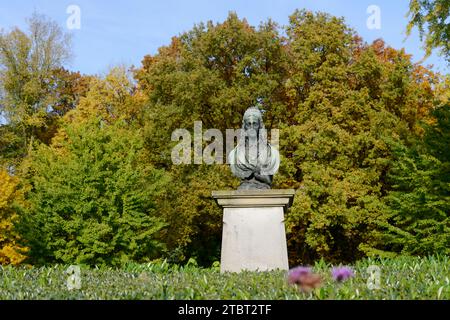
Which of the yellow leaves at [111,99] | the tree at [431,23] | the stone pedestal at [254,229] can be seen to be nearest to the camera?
the stone pedestal at [254,229]

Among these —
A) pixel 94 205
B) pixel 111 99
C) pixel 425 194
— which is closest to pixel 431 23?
pixel 425 194

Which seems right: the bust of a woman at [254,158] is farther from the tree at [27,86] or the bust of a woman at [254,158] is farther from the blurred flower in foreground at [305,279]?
the tree at [27,86]

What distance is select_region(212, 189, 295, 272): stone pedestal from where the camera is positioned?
973 centimetres

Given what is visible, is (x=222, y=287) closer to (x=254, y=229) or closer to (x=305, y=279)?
(x=305, y=279)

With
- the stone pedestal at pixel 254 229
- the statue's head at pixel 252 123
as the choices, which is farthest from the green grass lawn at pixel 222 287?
the statue's head at pixel 252 123

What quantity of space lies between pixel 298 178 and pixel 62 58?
1476 centimetres

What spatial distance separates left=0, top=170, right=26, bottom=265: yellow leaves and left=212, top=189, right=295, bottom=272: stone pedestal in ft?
53.7

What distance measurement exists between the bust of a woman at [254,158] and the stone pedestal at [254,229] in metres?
0.50

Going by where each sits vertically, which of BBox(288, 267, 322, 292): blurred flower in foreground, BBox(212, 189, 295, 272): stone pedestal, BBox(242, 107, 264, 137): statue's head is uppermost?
BBox(242, 107, 264, 137): statue's head

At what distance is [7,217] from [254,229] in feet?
61.5

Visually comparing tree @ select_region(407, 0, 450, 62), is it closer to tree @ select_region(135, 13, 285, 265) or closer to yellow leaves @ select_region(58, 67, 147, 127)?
tree @ select_region(135, 13, 285, 265)

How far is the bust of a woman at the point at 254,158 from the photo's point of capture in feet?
33.9

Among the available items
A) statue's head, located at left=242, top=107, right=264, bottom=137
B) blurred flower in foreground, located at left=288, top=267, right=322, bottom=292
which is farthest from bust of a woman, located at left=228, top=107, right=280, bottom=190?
blurred flower in foreground, located at left=288, top=267, right=322, bottom=292
